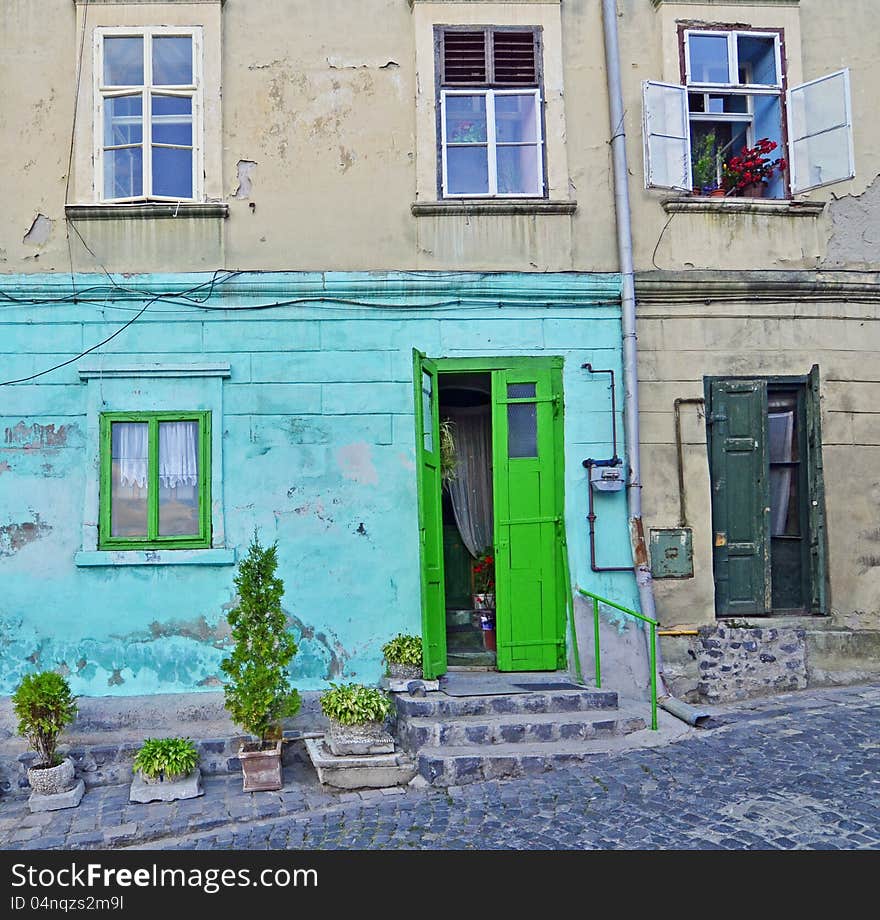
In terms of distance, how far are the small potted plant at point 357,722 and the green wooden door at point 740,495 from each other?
3.44m

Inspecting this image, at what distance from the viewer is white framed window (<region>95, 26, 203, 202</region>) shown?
918 centimetres

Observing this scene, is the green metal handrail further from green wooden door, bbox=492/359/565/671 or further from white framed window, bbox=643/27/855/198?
white framed window, bbox=643/27/855/198

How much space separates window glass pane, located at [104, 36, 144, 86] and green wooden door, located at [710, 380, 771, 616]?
589cm

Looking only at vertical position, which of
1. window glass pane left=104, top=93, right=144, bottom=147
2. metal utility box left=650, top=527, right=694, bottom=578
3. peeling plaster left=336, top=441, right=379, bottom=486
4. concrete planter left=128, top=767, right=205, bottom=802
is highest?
window glass pane left=104, top=93, right=144, bottom=147

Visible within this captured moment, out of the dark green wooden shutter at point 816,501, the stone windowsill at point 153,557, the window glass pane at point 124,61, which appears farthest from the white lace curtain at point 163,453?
the dark green wooden shutter at point 816,501

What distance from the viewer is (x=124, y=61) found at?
9289mm

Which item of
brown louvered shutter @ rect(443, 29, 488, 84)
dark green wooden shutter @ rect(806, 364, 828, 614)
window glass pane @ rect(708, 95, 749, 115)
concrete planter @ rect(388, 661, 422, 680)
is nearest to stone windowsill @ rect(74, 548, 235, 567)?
concrete planter @ rect(388, 661, 422, 680)

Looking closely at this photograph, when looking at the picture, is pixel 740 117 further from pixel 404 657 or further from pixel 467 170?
pixel 404 657

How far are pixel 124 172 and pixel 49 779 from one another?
518 cm

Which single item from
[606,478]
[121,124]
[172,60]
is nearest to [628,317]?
[606,478]

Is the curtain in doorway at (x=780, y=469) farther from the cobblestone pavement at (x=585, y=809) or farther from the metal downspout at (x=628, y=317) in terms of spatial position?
the cobblestone pavement at (x=585, y=809)

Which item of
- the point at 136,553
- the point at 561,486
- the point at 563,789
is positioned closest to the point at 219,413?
the point at 136,553

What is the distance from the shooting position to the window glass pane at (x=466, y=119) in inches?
372

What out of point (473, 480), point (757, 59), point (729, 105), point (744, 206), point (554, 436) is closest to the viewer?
point (554, 436)
